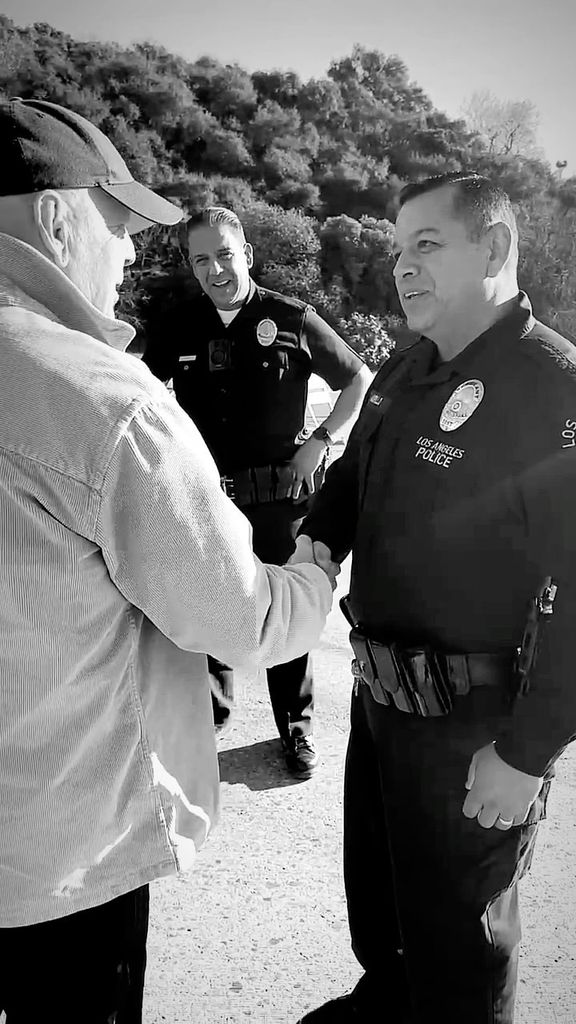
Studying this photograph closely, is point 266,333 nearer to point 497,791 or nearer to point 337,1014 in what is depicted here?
point 497,791

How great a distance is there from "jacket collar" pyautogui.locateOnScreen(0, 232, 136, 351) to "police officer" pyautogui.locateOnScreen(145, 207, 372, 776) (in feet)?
5.95

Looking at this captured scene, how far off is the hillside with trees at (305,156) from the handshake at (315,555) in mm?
16607

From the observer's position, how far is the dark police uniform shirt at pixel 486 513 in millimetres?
1156

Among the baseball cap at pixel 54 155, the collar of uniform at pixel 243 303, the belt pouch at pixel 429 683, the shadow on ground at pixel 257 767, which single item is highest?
the baseball cap at pixel 54 155

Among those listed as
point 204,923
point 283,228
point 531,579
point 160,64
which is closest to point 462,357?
point 531,579

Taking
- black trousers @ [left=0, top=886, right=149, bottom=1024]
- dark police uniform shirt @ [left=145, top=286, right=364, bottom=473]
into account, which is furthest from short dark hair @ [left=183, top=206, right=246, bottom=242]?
black trousers @ [left=0, top=886, right=149, bottom=1024]

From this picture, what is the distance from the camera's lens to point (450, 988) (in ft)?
4.22

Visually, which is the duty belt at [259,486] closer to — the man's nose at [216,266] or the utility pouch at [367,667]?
the man's nose at [216,266]

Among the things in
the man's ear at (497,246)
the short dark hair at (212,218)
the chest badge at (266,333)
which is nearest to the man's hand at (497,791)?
the man's ear at (497,246)

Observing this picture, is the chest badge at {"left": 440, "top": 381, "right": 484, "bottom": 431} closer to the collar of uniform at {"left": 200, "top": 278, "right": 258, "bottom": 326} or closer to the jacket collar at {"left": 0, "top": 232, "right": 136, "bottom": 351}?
the jacket collar at {"left": 0, "top": 232, "right": 136, "bottom": 351}

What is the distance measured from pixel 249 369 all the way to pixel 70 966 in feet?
6.94

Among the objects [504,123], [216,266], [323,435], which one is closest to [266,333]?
[216,266]

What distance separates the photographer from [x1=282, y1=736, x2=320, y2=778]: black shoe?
2.60 meters

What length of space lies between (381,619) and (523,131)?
28.6 m
